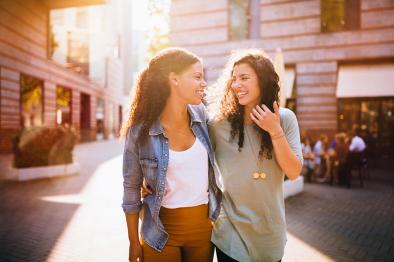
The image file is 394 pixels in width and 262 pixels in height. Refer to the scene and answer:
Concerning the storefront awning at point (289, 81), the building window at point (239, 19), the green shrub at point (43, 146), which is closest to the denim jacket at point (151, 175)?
the green shrub at point (43, 146)

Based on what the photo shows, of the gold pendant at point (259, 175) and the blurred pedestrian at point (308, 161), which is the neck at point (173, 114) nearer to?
the gold pendant at point (259, 175)

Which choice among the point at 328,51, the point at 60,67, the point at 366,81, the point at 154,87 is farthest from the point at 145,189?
the point at 60,67

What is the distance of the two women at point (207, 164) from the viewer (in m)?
2.21

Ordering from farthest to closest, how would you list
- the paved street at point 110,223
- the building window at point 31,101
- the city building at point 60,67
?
the building window at point 31,101 < the city building at point 60,67 < the paved street at point 110,223

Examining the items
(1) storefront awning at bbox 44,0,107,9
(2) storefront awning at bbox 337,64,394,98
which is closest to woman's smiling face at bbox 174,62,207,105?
(2) storefront awning at bbox 337,64,394,98

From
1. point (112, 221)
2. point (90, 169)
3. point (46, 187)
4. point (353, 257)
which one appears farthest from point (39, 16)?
point (353, 257)

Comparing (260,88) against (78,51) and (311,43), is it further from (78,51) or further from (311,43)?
(78,51)

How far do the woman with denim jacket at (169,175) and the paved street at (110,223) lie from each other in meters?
2.82

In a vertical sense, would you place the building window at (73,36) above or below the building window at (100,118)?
above

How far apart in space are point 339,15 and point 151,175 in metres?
15.3

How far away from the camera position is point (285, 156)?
2.14 m

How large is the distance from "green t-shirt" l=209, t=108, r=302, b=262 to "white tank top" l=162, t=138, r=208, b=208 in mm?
185

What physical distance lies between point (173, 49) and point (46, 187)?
28.3ft

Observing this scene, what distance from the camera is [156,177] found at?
7.69ft
